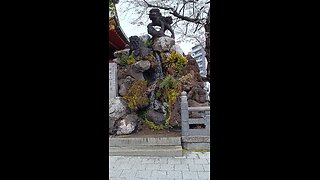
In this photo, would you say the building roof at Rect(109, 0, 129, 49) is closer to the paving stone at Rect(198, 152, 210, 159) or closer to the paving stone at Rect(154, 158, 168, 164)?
the paving stone at Rect(154, 158, 168, 164)

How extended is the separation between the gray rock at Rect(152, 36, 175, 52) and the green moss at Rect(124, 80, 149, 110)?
1.03 m

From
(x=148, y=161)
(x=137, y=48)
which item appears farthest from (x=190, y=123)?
(x=137, y=48)

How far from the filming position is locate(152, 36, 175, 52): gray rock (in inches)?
225

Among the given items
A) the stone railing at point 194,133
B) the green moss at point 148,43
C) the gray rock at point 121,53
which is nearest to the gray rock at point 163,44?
the green moss at point 148,43

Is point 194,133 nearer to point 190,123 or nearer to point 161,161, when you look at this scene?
point 190,123

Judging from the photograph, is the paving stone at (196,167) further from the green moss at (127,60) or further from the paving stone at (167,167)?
the green moss at (127,60)

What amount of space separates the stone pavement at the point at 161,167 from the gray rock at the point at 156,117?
1.23 meters

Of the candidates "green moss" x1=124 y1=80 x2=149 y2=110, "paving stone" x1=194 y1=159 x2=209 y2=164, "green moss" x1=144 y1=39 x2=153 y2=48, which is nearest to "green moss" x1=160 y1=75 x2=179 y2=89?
"green moss" x1=124 y1=80 x2=149 y2=110

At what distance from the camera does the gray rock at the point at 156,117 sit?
502cm
